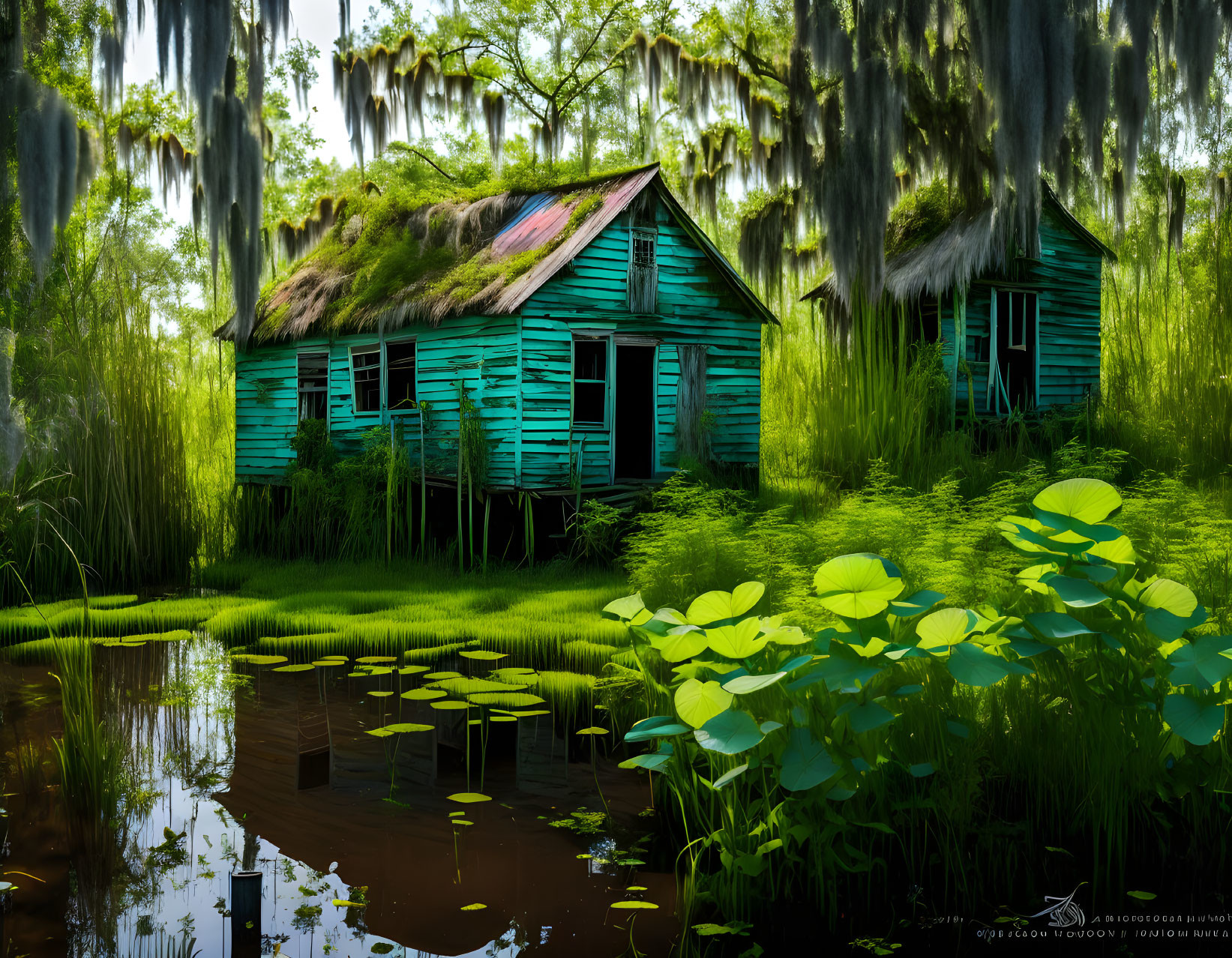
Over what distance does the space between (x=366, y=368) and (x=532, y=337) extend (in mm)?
3622

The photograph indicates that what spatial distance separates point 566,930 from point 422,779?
64.1 inches

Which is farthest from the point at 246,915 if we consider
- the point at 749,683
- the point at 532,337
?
the point at 532,337

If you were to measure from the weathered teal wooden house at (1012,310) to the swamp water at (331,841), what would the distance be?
39.0ft

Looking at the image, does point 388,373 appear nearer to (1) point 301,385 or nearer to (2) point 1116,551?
(1) point 301,385

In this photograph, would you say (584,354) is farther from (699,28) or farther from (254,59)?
(699,28)

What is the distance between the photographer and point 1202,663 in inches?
126

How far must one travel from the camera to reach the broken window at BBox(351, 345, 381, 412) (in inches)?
589

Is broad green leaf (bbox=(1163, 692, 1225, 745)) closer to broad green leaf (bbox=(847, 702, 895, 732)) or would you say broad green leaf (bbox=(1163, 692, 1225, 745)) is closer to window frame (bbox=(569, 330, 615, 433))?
broad green leaf (bbox=(847, 702, 895, 732))

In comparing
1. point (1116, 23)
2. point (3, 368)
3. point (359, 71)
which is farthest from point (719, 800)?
point (359, 71)

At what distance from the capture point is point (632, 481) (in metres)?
13.1

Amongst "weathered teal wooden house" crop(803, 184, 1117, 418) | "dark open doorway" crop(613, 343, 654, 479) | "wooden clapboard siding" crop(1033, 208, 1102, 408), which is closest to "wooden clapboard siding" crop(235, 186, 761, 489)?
"dark open doorway" crop(613, 343, 654, 479)

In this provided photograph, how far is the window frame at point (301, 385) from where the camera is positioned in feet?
51.3

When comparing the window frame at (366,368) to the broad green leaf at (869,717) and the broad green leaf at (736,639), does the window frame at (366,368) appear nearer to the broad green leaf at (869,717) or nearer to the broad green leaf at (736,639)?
the broad green leaf at (736,639)

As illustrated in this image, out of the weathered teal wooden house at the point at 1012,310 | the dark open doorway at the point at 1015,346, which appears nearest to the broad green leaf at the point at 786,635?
the weathered teal wooden house at the point at 1012,310
